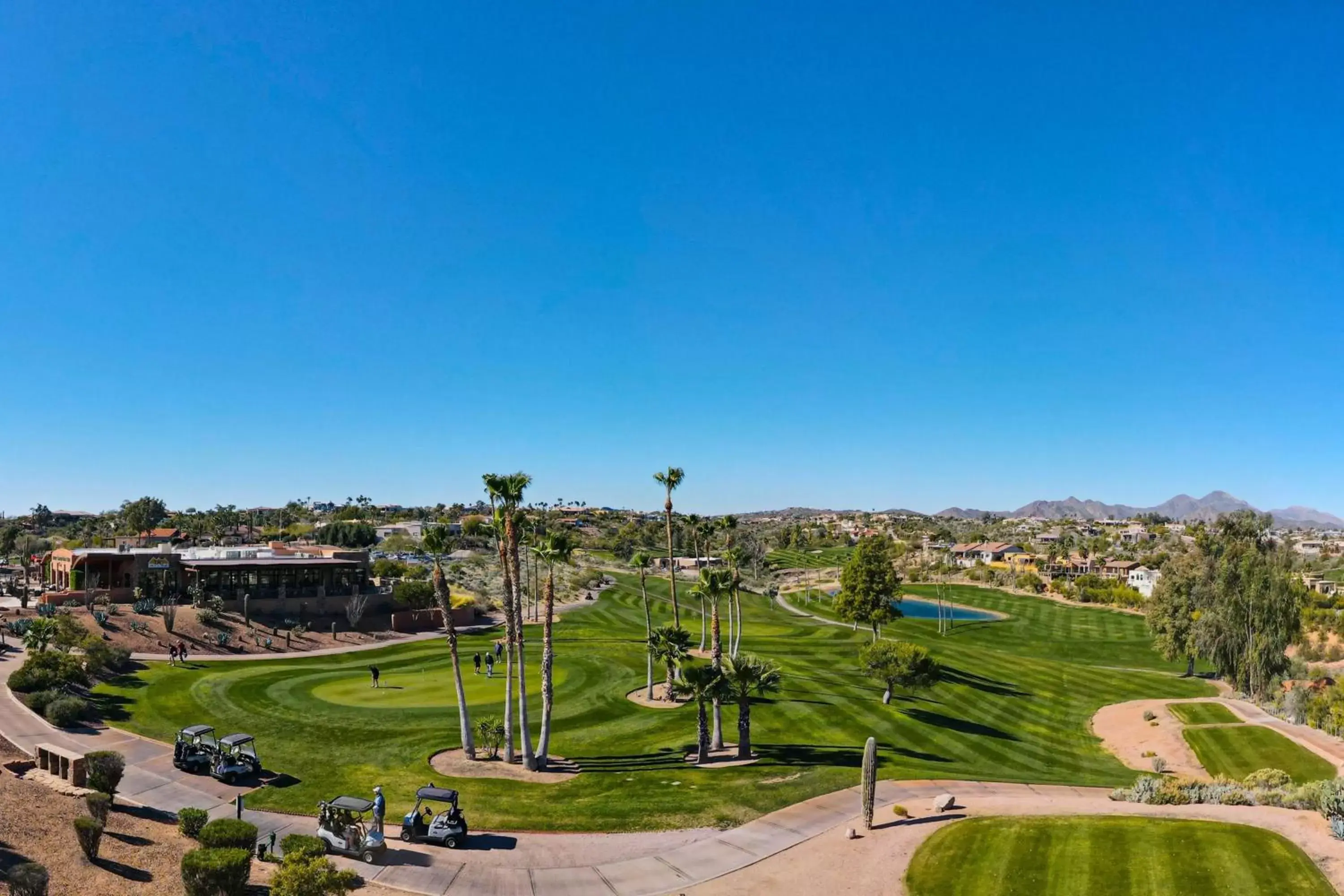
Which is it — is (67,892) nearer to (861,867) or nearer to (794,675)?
(861,867)

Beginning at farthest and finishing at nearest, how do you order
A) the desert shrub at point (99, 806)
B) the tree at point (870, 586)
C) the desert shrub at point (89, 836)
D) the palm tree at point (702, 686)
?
the tree at point (870, 586) < the palm tree at point (702, 686) < the desert shrub at point (99, 806) < the desert shrub at point (89, 836)

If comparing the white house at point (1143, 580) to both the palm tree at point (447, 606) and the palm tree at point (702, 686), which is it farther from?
the palm tree at point (447, 606)

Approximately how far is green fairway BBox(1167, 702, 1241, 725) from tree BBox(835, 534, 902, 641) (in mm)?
24069

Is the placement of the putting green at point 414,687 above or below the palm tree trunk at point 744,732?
below

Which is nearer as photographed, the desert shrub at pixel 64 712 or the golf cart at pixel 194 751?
the golf cart at pixel 194 751

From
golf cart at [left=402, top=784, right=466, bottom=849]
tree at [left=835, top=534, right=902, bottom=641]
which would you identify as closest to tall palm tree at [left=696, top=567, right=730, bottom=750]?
golf cart at [left=402, top=784, right=466, bottom=849]

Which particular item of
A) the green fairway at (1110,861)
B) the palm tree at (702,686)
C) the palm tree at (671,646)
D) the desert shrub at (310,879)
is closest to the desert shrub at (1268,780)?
the green fairway at (1110,861)

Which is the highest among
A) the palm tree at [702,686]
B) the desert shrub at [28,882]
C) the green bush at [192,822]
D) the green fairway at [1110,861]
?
the palm tree at [702,686]

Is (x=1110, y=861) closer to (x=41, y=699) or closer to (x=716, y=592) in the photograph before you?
(x=716, y=592)

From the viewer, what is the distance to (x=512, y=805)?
2988 centimetres

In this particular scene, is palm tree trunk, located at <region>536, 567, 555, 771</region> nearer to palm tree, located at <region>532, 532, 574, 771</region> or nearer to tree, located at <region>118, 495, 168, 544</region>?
palm tree, located at <region>532, 532, 574, 771</region>

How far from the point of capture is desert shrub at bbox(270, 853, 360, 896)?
735 inches

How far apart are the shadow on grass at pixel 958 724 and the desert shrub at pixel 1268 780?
14.3 m

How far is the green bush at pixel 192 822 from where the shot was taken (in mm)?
24484
